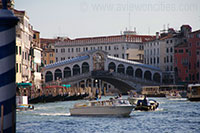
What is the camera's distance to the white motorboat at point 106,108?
21453 mm

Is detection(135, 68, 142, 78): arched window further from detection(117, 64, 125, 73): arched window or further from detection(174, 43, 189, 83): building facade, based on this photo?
detection(174, 43, 189, 83): building facade

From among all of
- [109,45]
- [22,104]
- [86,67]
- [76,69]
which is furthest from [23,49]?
[109,45]

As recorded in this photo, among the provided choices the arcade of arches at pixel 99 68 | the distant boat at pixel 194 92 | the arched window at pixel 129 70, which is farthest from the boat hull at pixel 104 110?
the arched window at pixel 129 70

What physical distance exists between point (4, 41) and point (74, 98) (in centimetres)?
4739

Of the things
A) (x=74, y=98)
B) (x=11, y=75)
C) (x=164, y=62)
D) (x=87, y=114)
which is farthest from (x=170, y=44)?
(x=11, y=75)

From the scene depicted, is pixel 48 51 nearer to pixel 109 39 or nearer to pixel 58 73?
pixel 109 39

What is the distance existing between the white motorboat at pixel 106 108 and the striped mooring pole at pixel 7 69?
17651 millimetres

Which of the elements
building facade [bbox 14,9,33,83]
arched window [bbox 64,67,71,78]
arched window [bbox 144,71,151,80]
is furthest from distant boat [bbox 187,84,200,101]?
arched window [bbox 64,67,71,78]

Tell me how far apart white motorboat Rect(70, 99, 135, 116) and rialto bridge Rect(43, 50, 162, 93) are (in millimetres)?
45295

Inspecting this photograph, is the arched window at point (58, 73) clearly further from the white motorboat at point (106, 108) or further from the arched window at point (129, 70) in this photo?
the white motorboat at point (106, 108)

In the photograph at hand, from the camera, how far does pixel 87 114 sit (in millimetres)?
21781

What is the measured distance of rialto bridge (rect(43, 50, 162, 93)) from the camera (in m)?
68.1

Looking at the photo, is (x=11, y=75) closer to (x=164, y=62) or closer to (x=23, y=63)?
(x=23, y=63)

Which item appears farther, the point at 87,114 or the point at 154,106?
the point at 154,106
